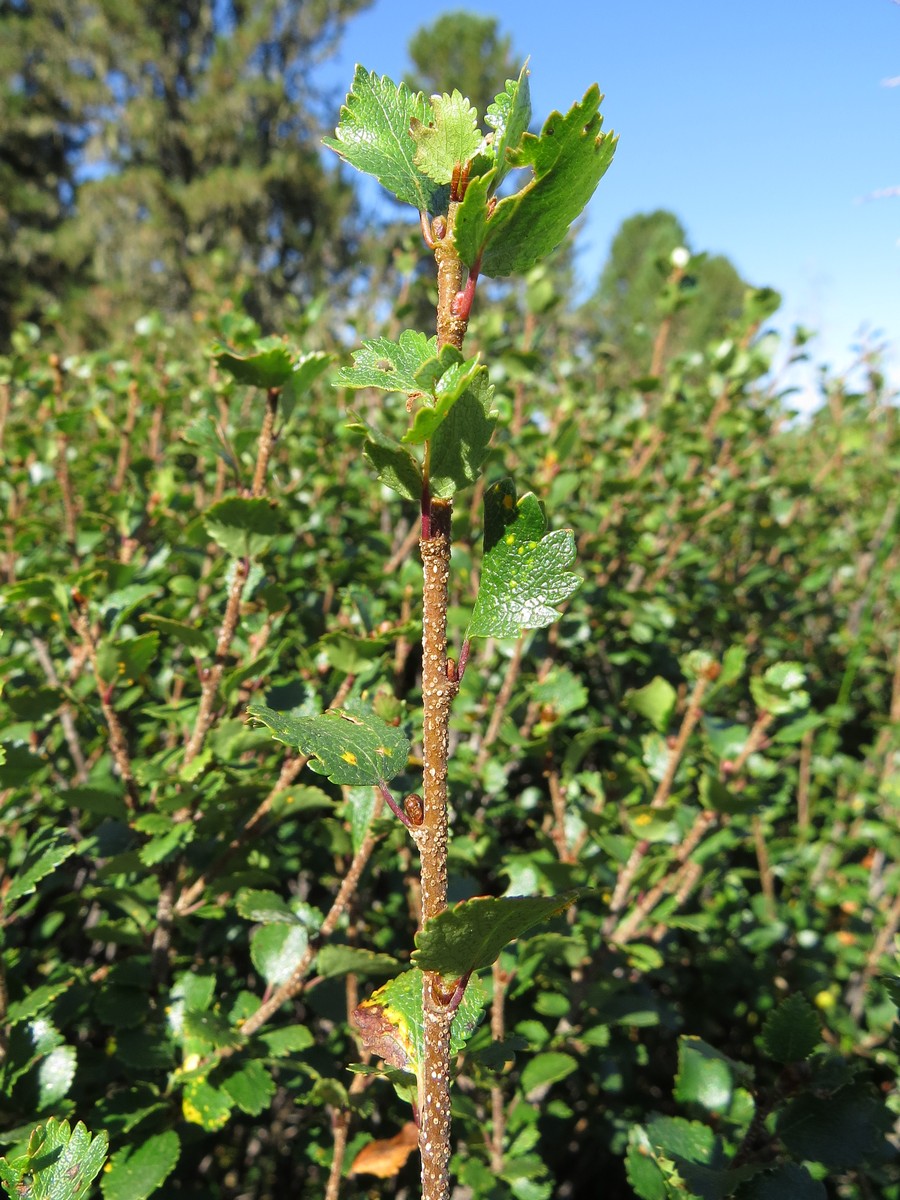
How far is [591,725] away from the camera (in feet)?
6.79

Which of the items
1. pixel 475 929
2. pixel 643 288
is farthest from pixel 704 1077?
pixel 643 288

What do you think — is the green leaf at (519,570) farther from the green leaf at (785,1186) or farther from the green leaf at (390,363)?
the green leaf at (785,1186)

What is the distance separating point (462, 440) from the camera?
2.08 ft

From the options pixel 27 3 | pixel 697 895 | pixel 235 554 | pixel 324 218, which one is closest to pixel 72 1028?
pixel 235 554

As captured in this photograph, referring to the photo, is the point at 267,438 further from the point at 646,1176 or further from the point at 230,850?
the point at 646,1176

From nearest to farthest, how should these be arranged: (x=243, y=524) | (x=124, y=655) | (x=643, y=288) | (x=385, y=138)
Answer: (x=385, y=138) < (x=243, y=524) < (x=124, y=655) < (x=643, y=288)

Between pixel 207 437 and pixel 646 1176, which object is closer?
pixel 646 1176

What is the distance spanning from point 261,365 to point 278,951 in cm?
82

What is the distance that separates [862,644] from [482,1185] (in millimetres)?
2283

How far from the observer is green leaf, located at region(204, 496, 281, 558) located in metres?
1.07

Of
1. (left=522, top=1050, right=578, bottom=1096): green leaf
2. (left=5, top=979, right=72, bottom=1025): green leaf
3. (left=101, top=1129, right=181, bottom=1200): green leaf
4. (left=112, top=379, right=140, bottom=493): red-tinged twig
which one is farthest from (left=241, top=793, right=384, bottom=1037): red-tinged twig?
(left=112, top=379, right=140, bottom=493): red-tinged twig

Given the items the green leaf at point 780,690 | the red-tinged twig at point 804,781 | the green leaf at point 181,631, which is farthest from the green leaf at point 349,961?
the red-tinged twig at point 804,781

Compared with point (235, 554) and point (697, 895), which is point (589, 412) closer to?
point (697, 895)

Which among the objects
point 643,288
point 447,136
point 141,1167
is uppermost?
point 643,288
